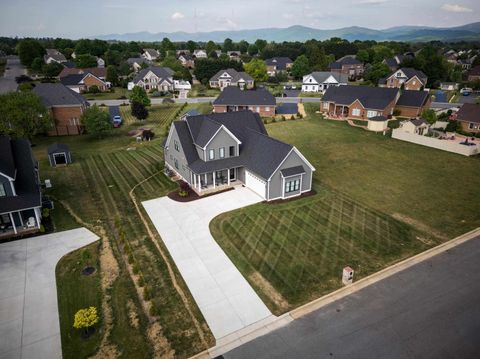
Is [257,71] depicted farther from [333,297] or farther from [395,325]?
[395,325]

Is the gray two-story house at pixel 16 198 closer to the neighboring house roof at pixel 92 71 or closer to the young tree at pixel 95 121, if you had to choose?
the young tree at pixel 95 121

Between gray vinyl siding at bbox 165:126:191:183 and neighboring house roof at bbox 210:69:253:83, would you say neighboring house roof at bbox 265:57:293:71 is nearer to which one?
neighboring house roof at bbox 210:69:253:83

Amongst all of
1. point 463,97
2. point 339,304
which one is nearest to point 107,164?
point 339,304

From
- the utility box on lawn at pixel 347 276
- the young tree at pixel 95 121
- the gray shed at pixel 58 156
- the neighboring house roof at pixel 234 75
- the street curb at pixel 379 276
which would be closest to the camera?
the street curb at pixel 379 276

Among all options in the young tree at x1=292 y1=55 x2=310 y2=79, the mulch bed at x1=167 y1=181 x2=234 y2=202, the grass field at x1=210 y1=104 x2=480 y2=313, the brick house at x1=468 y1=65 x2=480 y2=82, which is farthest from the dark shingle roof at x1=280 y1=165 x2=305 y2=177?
the brick house at x1=468 y1=65 x2=480 y2=82

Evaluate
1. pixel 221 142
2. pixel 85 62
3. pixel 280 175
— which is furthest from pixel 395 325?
pixel 85 62

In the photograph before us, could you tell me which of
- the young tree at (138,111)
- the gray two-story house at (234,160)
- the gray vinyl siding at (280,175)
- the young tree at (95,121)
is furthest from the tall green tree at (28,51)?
the gray vinyl siding at (280,175)
